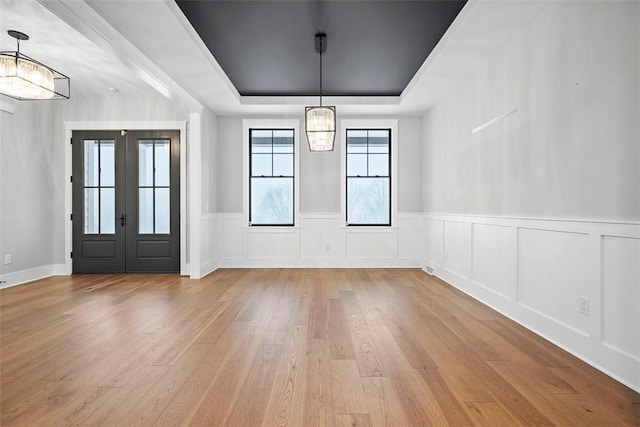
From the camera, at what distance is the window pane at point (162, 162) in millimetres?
6281

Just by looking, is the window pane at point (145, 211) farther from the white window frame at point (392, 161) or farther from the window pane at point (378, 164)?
the window pane at point (378, 164)

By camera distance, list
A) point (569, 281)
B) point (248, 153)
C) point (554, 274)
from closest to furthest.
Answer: point (569, 281) < point (554, 274) < point (248, 153)

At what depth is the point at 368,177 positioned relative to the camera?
698 cm

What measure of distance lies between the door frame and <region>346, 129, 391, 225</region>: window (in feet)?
9.24

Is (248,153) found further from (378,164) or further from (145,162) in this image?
(378,164)

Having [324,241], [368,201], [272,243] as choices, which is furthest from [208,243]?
[368,201]

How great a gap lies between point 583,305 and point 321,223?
463 cm

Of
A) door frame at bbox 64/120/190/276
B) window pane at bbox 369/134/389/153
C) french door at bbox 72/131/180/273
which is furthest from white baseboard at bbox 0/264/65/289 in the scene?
window pane at bbox 369/134/389/153

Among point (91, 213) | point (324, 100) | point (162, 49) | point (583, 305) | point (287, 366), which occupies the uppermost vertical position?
point (324, 100)

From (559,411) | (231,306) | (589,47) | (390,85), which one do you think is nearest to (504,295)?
(559,411)

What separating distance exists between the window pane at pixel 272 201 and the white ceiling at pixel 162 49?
1384mm

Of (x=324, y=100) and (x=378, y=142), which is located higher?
(x=324, y=100)

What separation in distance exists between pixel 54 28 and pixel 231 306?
11.2ft

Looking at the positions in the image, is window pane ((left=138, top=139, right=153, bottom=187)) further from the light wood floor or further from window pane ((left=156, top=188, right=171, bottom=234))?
the light wood floor
